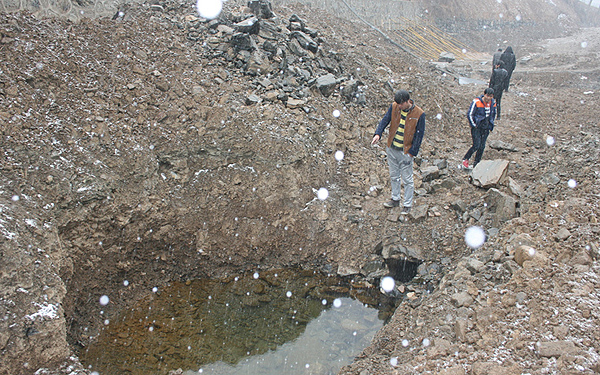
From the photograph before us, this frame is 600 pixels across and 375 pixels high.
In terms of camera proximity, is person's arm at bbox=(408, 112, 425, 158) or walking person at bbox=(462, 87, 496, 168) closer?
person's arm at bbox=(408, 112, 425, 158)

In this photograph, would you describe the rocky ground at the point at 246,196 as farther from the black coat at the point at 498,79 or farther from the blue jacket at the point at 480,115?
the black coat at the point at 498,79

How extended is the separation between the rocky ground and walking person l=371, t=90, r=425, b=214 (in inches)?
29.1

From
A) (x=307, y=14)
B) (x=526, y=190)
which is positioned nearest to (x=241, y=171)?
(x=526, y=190)

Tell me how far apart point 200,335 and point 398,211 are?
3.90 meters

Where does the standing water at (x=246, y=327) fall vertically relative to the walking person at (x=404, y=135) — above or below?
below

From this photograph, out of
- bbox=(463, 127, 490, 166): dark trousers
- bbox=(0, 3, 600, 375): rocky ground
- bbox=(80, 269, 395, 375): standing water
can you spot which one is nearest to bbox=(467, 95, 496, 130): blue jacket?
bbox=(463, 127, 490, 166): dark trousers

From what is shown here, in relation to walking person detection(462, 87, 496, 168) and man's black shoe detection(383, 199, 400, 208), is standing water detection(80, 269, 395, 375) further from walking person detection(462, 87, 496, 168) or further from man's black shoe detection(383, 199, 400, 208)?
walking person detection(462, 87, 496, 168)

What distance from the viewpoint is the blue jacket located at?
22.0 feet

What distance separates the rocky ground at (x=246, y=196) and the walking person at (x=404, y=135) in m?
0.74

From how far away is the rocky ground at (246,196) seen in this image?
3900mm

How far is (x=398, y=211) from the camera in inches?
254

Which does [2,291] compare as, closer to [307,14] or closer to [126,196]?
[126,196]

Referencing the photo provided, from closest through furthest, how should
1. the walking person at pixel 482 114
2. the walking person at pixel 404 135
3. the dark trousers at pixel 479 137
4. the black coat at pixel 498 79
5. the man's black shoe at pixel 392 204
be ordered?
1. the walking person at pixel 404 135
2. the man's black shoe at pixel 392 204
3. the walking person at pixel 482 114
4. the dark trousers at pixel 479 137
5. the black coat at pixel 498 79

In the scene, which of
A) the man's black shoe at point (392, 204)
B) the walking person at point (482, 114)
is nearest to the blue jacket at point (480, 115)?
the walking person at point (482, 114)
